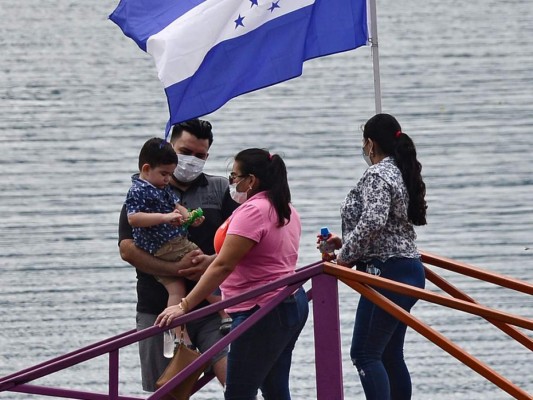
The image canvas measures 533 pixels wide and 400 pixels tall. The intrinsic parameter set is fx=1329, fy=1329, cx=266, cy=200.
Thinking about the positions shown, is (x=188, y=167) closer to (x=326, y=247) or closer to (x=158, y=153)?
(x=158, y=153)

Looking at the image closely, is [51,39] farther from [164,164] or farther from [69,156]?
[164,164]

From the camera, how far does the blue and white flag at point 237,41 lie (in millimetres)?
4742

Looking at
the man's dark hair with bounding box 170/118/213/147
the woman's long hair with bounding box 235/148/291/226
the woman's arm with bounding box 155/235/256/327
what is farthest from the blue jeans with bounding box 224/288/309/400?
the man's dark hair with bounding box 170/118/213/147

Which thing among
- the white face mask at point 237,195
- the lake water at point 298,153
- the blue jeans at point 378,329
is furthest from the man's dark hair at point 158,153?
the lake water at point 298,153

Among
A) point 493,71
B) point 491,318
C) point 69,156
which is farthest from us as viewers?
point 493,71

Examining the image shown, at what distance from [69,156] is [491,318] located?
21.3ft

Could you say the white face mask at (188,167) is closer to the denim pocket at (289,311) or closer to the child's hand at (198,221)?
the child's hand at (198,221)

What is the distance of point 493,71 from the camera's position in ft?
38.5

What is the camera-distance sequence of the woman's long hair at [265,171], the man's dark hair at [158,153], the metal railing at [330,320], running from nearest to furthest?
the metal railing at [330,320], the woman's long hair at [265,171], the man's dark hair at [158,153]

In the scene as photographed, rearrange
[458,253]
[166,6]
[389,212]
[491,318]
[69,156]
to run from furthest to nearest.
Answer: [69,156], [458,253], [166,6], [389,212], [491,318]

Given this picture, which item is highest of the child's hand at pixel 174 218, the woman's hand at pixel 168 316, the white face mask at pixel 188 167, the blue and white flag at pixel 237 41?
the blue and white flag at pixel 237 41

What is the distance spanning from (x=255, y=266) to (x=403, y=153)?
657mm

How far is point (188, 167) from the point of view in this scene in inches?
190

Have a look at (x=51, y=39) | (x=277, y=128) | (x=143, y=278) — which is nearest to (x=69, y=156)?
(x=277, y=128)
